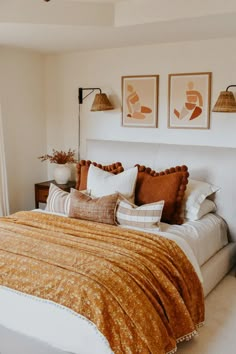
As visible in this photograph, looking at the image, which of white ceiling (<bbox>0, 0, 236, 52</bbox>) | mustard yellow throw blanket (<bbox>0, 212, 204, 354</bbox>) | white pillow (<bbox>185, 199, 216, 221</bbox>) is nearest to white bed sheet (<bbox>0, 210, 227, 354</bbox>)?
mustard yellow throw blanket (<bbox>0, 212, 204, 354</bbox>)

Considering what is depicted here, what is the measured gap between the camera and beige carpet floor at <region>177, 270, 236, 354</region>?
8.65 ft

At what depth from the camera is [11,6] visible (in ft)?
9.87

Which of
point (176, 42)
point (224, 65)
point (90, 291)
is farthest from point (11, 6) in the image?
point (90, 291)

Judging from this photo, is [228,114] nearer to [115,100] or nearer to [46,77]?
[115,100]

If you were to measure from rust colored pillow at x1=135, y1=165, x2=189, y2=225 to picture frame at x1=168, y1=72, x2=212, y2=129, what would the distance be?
0.55 m

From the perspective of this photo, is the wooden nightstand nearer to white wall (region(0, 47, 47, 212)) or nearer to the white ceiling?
white wall (region(0, 47, 47, 212))

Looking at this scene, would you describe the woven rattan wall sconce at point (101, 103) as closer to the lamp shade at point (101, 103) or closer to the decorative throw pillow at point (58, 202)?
the lamp shade at point (101, 103)

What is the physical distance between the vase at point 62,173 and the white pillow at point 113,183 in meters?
0.76

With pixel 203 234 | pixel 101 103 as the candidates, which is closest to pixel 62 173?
pixel 101 103

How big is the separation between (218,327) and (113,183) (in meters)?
1.45

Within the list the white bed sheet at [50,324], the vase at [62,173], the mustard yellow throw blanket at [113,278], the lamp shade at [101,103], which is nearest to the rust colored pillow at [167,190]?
the mustard yellow throw blanket at [113,278]

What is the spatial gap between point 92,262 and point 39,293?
40cm

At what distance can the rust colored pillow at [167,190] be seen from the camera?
11.3ft

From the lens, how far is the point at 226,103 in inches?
138
